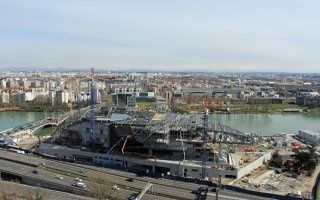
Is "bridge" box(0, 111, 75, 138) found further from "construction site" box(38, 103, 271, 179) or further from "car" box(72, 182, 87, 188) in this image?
"car" box(72, 182, 87, 188)

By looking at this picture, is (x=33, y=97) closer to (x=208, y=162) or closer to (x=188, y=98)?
(x=188, y=98)

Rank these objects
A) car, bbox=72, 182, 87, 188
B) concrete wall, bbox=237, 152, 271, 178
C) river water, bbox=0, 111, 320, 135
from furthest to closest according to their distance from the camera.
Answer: river water, bbox=0, 111, 320, 135 → concrete wall, bbox=237, 152, 271, 178 → car, bbox=72, 182, 87, 188

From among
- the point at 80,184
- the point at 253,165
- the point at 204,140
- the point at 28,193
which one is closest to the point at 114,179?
the point at 80,184

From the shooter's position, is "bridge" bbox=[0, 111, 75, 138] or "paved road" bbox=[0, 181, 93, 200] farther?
"bridge" bbox=[0, 111, 75, 138]

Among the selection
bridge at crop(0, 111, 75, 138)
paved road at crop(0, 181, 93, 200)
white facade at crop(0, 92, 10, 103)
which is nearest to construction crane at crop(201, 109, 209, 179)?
paved road at crop(0, 181, 93, 200)

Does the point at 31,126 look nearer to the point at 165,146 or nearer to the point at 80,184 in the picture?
the point at 165,146

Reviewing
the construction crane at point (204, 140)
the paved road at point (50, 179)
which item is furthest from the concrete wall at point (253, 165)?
the paved road at point (50, 179)
